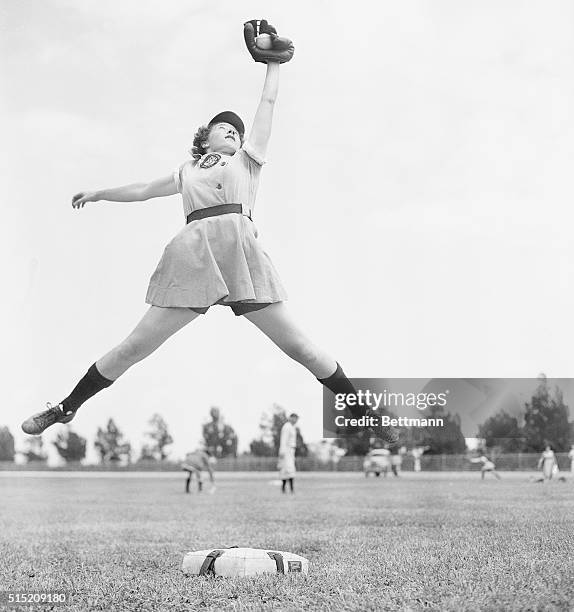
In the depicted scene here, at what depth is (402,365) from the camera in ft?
21.8

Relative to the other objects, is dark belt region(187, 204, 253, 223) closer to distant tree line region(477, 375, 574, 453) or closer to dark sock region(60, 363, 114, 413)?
dark sock region(60, 363, 114, 413)

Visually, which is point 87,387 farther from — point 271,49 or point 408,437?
point 408,437

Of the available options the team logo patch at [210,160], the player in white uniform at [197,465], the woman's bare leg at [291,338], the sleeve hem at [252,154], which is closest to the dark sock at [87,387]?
the woman's bare leg at [291,338]

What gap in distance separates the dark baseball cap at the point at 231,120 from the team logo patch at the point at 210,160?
0.68 feet

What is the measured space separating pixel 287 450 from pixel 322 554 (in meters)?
7.04

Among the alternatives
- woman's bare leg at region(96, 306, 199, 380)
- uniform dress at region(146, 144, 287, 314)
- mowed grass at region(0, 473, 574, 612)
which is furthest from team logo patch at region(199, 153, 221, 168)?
mowed grass at region(0, 473, 574, 612)

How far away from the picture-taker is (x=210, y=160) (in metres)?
3.79

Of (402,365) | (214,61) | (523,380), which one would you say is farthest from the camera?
(523,380)

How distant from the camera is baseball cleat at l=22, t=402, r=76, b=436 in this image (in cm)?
345

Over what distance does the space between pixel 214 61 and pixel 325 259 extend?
160 centimetres

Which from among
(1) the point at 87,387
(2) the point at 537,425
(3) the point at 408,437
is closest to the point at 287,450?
(2) the point at 537,425

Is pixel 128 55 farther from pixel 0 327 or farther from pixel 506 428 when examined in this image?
pixel 506 428

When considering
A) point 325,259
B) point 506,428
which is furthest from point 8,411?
point 506,428

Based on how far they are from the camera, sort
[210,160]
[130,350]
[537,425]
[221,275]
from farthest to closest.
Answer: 1. [537,425]
2. [210,160]
3. [221,275]
4. [130,350]
